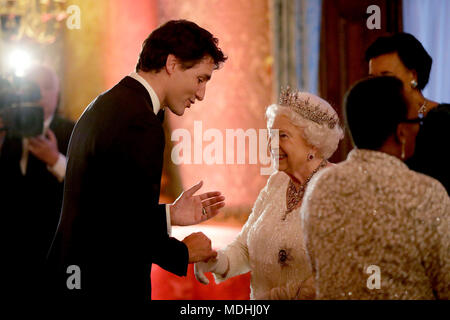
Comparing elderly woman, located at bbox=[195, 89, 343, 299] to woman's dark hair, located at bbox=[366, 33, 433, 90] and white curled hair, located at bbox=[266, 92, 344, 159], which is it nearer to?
white curled hair, located at bbox=[266, 92, 344, 159]

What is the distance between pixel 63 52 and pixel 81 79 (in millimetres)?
255

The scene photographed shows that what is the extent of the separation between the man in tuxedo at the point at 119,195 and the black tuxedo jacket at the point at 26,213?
1.44m

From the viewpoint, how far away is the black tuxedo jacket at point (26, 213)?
124 inches

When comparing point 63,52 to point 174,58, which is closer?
point 174,58

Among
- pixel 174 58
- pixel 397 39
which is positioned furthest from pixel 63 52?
pixel 397 39

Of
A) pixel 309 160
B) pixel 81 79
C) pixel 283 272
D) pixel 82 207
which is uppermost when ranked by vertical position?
pixel 81 79

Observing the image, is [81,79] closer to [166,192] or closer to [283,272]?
[166,192]

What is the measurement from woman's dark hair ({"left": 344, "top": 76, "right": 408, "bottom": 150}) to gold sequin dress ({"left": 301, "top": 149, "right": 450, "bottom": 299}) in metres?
0.04

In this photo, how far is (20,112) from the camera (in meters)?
3.21

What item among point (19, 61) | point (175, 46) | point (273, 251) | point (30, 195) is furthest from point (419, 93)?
point (19, 61)

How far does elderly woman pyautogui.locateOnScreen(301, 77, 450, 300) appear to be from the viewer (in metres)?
1.17

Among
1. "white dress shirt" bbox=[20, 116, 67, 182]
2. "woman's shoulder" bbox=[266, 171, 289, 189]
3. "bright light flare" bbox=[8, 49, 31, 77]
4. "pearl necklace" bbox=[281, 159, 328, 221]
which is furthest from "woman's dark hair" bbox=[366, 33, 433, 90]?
"bright light flare" bbox=[8, 49, 31, 77]

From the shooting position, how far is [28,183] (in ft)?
10.6

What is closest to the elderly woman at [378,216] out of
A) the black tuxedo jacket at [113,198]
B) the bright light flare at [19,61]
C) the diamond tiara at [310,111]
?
the black tuxedo jacket at [113,198]
